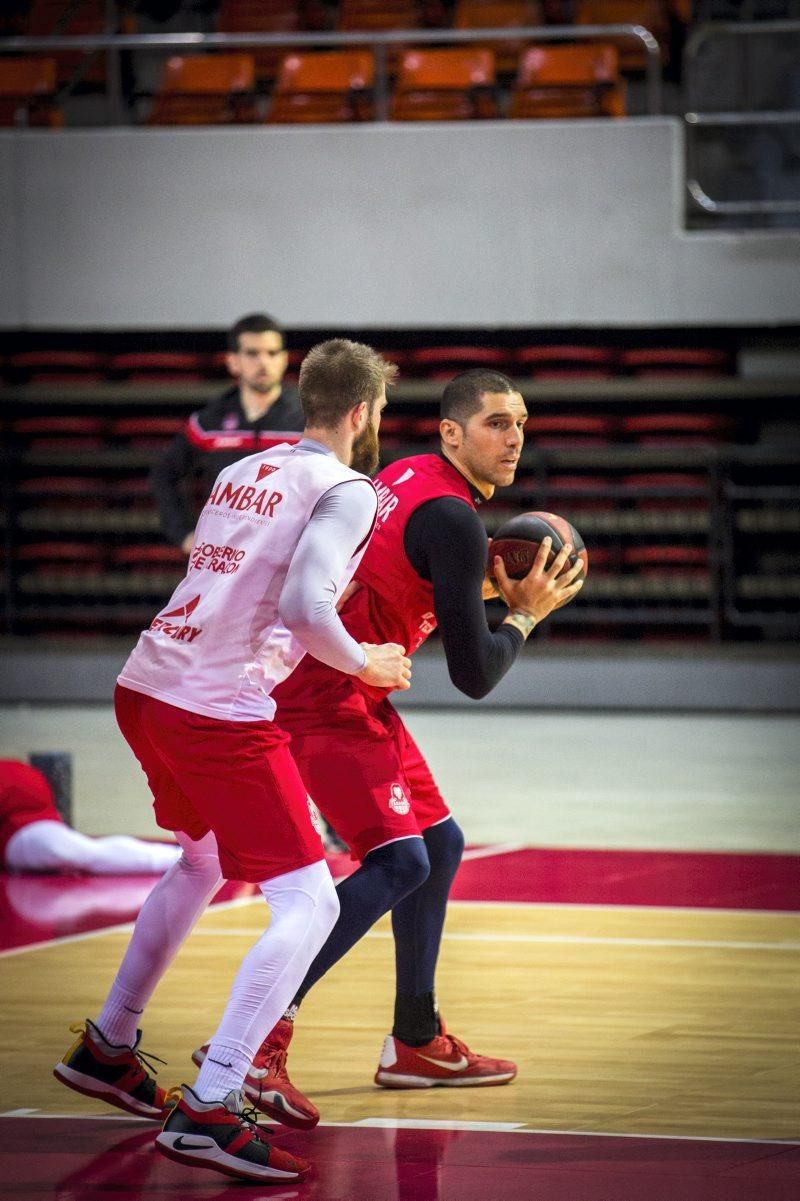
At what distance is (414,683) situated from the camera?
1389cm

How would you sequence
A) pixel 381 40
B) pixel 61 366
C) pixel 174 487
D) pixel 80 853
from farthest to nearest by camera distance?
pixel 61 366, pixel 381 40, pixel 174 487, pixel 80 853

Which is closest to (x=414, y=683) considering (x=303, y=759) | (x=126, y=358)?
(x=126, y=358)

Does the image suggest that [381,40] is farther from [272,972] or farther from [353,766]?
[272,972]

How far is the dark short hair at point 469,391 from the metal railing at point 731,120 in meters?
8.57

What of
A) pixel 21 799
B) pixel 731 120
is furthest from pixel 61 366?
pixel 21 799

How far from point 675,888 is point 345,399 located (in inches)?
143

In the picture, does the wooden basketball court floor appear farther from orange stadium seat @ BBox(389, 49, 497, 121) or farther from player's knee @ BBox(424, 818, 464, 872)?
orange stadium seat @ BBox(389, 49, 497, 121)

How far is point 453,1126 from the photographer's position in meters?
4.49

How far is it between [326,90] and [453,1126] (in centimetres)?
1096

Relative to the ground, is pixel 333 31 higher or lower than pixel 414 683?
higher

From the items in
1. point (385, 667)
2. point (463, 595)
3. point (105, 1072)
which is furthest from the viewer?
point (463, 595)

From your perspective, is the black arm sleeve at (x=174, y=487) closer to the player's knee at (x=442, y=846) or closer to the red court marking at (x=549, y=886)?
the red court marking at (x=549, y=886)

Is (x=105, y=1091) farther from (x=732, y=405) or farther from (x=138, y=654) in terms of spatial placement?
(x=732, y=405)

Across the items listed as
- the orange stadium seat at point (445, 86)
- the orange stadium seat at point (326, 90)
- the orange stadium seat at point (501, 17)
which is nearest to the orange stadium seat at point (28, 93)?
the orange stadium seat at point (326, 90)
